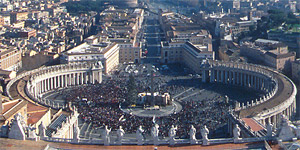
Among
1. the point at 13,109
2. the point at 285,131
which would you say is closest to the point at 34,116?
the point at 13,109

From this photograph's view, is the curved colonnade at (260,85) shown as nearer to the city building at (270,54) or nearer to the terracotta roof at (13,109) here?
the city building at (270,54)

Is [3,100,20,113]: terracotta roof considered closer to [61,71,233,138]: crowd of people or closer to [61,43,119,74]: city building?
[61,71,233,138]: crowd of people

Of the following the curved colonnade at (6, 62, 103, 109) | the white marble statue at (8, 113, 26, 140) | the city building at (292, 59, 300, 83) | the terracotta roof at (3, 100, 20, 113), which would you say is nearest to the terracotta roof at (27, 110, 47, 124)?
the terracotta roof at (3, 100, 20, 113)

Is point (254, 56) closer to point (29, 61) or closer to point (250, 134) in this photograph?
point (29, 61)

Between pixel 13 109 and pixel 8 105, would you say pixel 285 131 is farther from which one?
pixel 8 105

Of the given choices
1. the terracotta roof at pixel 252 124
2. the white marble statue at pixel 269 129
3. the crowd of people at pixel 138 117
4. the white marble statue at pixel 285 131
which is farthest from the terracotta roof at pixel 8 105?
the white marble statue at pixel 285 131

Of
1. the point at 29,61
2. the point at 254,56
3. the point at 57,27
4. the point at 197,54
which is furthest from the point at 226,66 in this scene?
the point at 57,27
